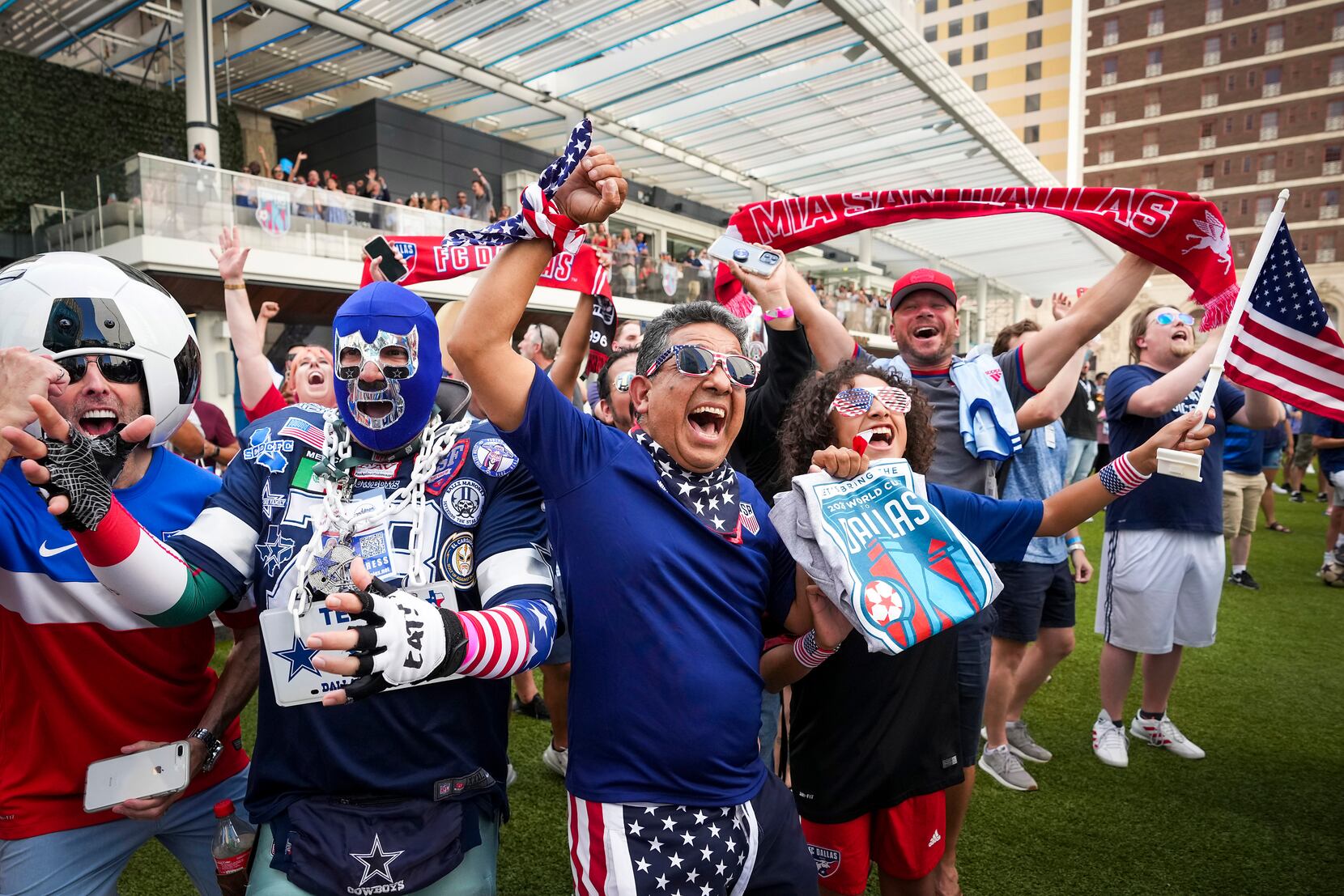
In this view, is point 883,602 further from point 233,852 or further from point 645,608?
point 233,852

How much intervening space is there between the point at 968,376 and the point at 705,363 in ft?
5.75

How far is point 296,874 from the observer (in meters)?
1.69

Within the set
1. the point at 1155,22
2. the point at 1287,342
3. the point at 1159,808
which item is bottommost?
the point at 1159,808

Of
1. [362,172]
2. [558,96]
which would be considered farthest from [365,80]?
[558,96]

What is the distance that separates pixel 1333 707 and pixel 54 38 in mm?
22560

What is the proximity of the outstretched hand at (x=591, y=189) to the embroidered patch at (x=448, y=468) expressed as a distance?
62 centimetres

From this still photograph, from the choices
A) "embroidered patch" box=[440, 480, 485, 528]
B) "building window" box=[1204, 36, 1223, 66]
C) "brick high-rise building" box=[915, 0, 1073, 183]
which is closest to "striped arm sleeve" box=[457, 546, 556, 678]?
"embroidered patch" box=[440, 480, 485, 528]

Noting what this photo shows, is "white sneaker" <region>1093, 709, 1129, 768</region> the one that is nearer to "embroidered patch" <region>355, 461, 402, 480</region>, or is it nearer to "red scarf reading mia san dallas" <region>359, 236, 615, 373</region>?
"red scarf reading mia san dallas" <region>359, 236, 615, 373</region>

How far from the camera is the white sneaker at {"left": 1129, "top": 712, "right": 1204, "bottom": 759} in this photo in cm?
444

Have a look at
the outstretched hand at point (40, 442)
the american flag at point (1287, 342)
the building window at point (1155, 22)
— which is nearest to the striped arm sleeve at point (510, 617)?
the outstretched hand at point (40, 442)

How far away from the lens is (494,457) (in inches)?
75.9

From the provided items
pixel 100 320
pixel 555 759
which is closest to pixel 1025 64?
pixel 555 759

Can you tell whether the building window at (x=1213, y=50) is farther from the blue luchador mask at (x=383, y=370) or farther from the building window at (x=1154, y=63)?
the blue luchador mask at (x=383, y=370)

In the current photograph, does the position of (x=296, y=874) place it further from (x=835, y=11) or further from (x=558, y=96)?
(x=558, y=96)
